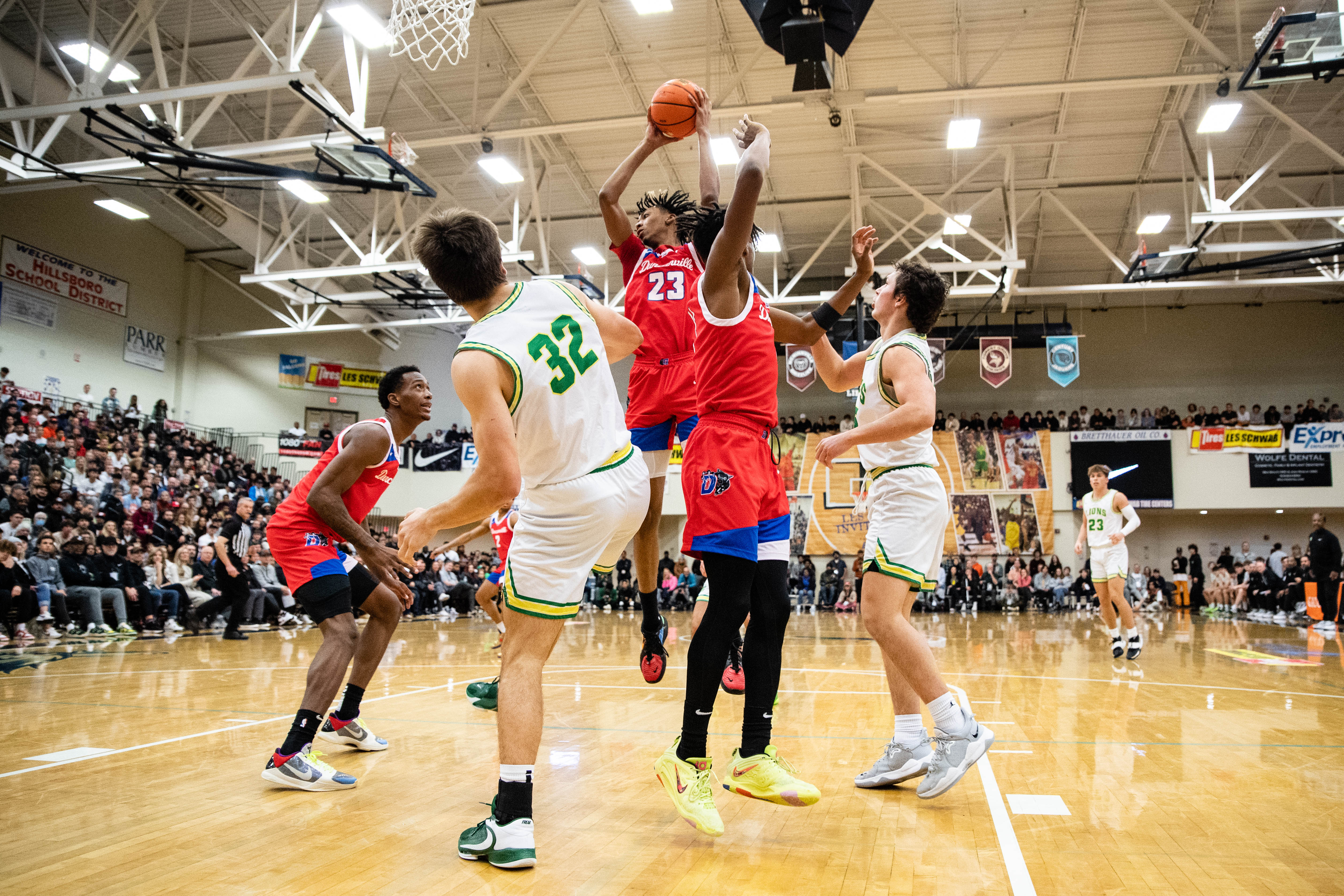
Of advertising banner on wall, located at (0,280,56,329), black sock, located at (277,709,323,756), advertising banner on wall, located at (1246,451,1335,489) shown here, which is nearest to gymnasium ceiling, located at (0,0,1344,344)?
advertising banner on wall, located at (0,280,56,329)

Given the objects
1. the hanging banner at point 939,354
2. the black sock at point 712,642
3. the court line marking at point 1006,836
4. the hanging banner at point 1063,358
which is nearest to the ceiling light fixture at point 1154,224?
the hanging banner at point 1063,358

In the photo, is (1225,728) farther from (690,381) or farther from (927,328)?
(690,381)

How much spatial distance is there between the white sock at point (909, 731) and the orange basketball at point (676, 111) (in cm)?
254

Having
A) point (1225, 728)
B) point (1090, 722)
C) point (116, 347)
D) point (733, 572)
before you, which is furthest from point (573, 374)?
point (116, 347)

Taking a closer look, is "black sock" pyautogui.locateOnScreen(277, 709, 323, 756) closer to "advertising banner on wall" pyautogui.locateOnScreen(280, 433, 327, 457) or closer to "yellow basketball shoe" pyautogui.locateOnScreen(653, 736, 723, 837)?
"yellow basketball shoe" pyautogui.locateOnScreen(653, 736, 723, 837)

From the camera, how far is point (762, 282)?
26.2 m

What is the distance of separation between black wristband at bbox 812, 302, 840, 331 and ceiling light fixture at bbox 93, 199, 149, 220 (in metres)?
19.0

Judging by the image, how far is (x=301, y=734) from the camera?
11.2 feet

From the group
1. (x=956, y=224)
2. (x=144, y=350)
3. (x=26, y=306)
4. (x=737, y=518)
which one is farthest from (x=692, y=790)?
(x=144, y=350)

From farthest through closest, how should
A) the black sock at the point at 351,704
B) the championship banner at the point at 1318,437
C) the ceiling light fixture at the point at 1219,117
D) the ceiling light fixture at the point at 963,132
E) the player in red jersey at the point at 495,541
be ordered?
the championship banner at the point at 1318,437
the ceiling light fixture at the point at 963,132
the ceiling light fixture at the point at 1219,117
the player in red jersey at the point at 495,541
the black sock at the point at 351,704

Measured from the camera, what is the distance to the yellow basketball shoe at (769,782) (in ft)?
9.58

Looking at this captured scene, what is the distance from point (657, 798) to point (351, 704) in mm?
1625

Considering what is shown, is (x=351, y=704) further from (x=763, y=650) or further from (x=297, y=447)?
(x=297, y=447)

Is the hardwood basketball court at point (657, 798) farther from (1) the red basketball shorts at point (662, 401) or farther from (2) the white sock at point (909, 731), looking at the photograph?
(1) the red basketball shorts at point (662, 401)
